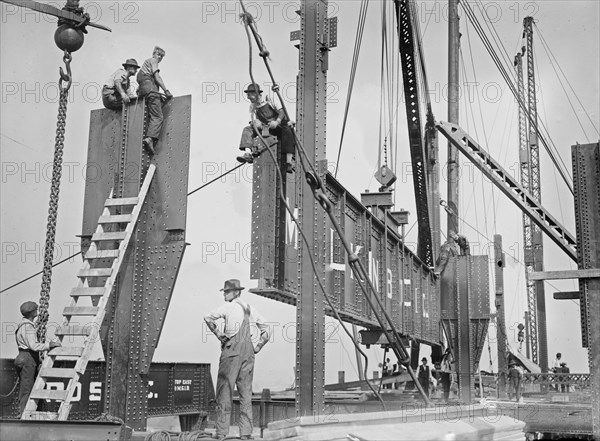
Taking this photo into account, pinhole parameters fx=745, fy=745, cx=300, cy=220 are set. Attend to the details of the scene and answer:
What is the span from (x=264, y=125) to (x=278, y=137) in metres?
0.58

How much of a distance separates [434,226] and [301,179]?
54.5 feet

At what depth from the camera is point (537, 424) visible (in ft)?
52.6

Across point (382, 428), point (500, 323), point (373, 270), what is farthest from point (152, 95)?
point (500, 323)

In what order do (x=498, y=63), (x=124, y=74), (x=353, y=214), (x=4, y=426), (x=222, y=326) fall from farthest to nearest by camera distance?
(x=498, y=63) → (x=353, y=214) → (x=124, y=74) → (x=222, y=326) → (x=4, y=426)

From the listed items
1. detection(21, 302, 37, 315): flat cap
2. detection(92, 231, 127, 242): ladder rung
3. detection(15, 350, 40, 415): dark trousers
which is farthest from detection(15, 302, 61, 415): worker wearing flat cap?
detection(92, 231, 127, 242): ladder rung

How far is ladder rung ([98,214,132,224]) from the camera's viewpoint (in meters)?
10.8

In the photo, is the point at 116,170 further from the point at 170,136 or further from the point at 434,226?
the point at 434,226

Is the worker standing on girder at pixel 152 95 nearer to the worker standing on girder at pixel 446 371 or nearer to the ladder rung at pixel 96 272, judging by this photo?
the ladder rung at pixel 96 272

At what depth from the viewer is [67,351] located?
32.6 feet

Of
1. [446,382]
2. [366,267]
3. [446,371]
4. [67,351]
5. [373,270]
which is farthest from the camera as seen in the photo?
[446,382]

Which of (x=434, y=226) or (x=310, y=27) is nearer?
(x=310, y=27)

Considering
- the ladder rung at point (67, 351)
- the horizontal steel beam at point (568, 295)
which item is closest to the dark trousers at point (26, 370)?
the ladder rung at point (67, 351)

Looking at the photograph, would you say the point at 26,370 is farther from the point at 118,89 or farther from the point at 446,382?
the point at 446,382

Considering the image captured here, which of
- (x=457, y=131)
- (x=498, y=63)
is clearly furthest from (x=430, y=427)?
(x=498, y=63)
